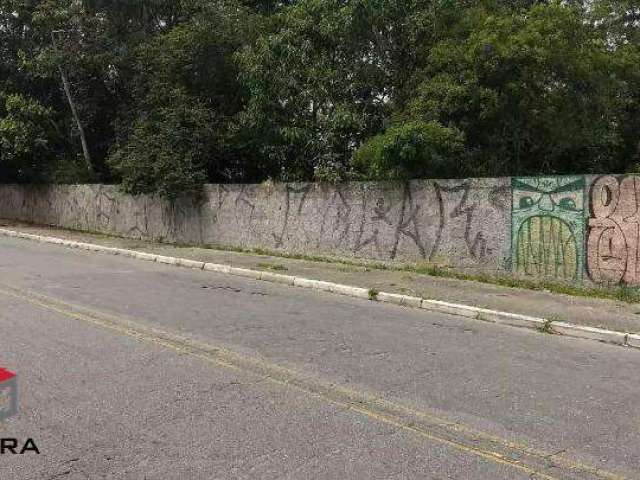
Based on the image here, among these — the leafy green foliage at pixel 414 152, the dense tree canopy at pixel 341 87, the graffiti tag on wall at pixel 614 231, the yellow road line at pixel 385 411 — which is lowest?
the yellow road line at pixel 385 411

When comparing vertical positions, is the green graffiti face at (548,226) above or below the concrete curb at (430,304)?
above

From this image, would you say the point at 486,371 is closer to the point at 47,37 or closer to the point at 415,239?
the point at 415,239

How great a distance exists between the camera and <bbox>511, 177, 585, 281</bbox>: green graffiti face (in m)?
11.0

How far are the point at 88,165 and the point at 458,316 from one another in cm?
1947

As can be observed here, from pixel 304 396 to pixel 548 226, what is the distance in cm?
743

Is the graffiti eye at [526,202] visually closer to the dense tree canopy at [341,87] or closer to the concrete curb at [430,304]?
the dense tree canopy at [341,87]

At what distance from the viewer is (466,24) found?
50.6 ft

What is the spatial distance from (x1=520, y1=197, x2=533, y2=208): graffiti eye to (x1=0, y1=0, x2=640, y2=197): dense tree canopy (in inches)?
97.4

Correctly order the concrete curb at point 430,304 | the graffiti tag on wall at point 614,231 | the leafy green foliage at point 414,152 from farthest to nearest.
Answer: the leafy green foliage at point 414,152 → the graffiti tag on wall at point 614,231 → the concrete curb at point 430,304

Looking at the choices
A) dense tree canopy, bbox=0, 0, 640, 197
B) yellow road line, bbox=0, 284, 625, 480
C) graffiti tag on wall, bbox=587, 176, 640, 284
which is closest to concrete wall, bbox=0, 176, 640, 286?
graffiti tag on wall, bbox=587, 176, 640, 284

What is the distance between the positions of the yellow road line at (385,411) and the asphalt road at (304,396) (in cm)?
2

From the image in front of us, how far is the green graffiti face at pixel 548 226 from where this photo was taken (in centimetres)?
1102

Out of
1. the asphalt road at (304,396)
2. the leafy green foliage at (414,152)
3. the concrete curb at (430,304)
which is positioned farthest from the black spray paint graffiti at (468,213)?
the asphalt road at (304,396)

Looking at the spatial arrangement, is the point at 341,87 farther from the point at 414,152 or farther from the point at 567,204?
the point at 567,204
